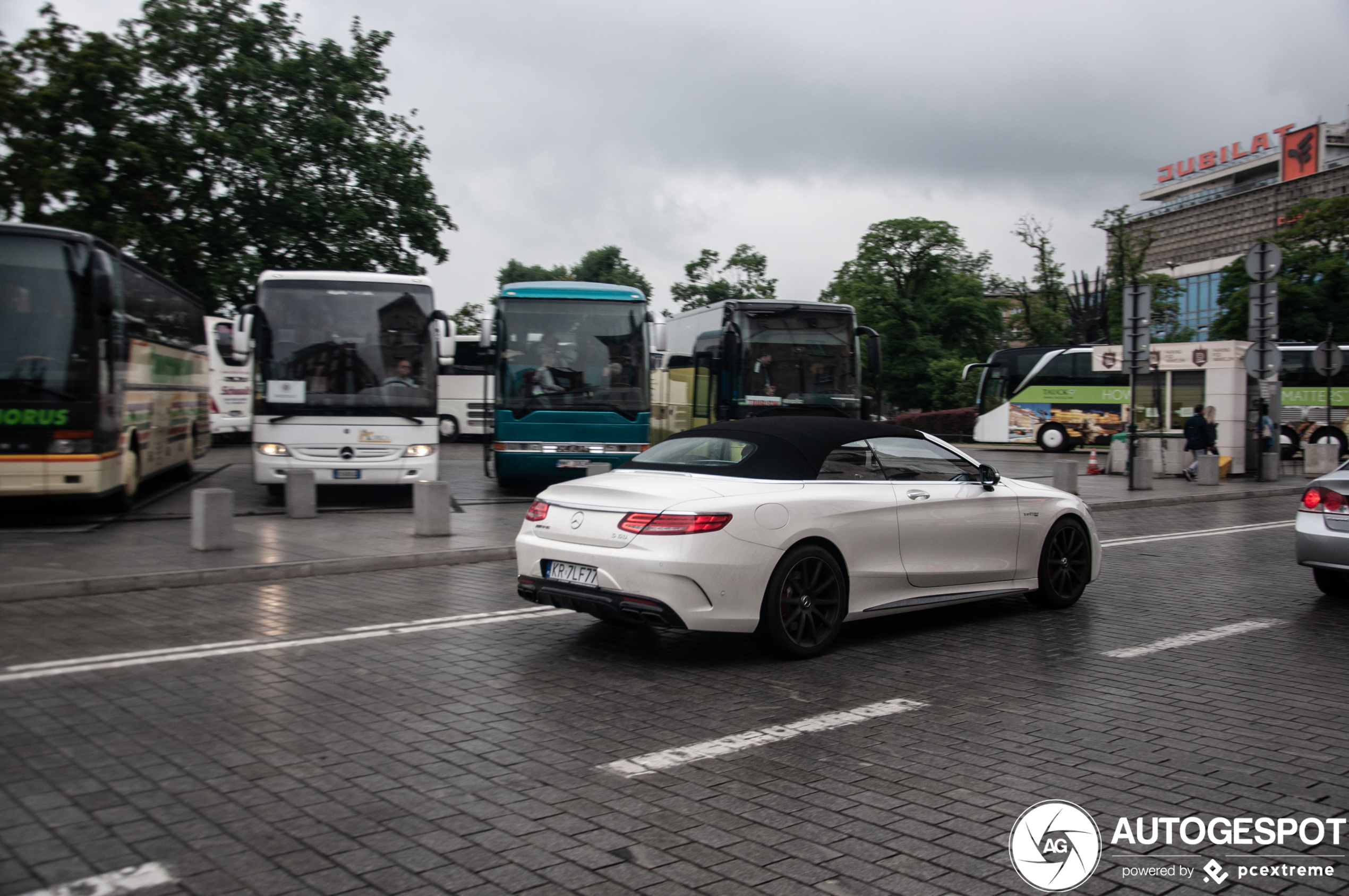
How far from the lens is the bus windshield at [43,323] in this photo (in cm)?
1239

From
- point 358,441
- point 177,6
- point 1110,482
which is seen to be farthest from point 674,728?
point 177,6

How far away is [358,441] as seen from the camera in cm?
1552

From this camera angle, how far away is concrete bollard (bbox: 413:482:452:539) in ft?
40.7

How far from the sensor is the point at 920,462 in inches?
306

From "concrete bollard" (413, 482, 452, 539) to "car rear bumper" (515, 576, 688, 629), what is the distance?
18.9 ft

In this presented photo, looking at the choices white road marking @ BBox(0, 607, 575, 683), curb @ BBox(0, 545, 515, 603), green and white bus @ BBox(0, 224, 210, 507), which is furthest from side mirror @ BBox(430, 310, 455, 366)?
white road marking @ BBox(0, 607, 575, 683)

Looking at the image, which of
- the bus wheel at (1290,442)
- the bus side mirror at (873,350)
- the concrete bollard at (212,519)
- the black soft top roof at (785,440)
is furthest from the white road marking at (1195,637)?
the bus wheel at (1290,442)

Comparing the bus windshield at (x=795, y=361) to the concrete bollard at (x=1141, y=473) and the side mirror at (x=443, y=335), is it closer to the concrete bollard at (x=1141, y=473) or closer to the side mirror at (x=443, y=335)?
the side mirror at (x=443, y=335)

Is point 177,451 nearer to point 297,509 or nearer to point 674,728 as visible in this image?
point 297,509

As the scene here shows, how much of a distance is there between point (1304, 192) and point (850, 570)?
105523 mm

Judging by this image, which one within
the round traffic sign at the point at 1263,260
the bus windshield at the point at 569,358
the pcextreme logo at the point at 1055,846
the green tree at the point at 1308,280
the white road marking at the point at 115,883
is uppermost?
the green tree at the point at 1308,280

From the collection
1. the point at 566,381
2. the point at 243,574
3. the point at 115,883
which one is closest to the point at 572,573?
the point at 115,883

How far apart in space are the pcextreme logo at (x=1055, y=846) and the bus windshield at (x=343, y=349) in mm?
12912

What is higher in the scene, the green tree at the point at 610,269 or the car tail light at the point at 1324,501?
the green tree at the point at 610,269
